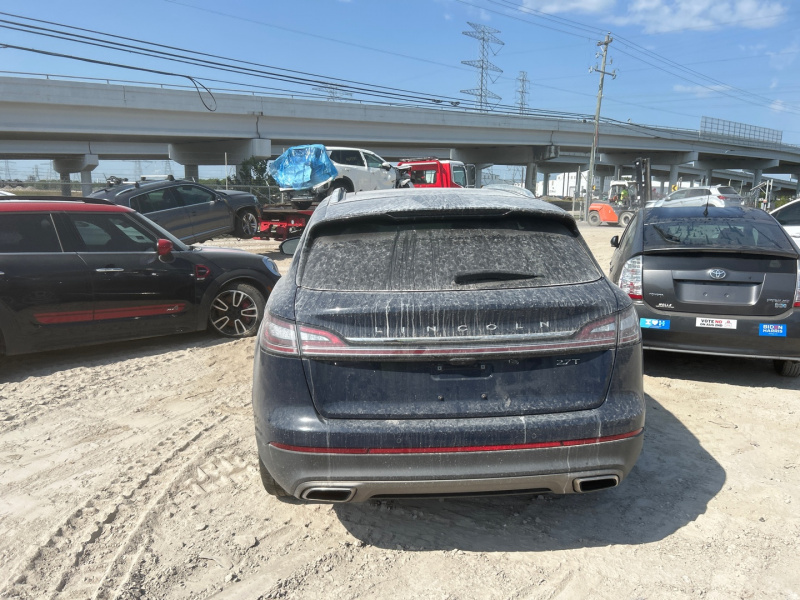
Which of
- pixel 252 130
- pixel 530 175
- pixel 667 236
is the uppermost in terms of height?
pixel 252 130

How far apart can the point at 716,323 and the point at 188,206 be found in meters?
11.3

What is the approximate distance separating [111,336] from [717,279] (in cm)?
564

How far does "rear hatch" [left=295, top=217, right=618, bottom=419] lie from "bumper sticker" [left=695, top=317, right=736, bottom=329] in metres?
2.95

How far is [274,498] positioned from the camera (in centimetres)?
352

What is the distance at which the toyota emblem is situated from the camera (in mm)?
5344

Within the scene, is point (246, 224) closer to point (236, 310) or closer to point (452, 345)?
point (236, 310)

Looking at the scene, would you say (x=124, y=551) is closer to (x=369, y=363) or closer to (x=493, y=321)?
(x=369, y=363)

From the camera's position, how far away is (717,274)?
17.6ft

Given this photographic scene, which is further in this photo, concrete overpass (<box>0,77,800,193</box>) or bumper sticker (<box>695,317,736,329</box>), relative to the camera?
concrete overpass (<box>0,77,800,193</box>)

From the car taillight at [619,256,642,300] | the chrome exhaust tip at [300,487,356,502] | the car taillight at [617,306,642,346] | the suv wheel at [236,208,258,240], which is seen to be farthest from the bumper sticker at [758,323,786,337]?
the suv wheel at [236,208,258,240]

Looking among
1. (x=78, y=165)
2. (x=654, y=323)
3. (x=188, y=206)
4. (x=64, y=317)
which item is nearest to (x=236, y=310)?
(x=64, y=317)

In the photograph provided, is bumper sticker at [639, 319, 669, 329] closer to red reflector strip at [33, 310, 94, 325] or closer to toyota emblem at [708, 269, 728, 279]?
toyota emblem at [708, 269, 728, 279]

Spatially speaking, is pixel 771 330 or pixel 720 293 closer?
pixel 771 330

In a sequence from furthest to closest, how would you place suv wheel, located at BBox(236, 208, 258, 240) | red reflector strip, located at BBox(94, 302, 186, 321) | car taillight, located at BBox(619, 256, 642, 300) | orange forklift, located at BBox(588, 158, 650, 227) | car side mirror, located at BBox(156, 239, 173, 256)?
orange forklift, located at BBox(588, 158, 650, 227) → suv wheel, located at BBox(236, 208, 258, 240) → car side mirror, located at BBox(156, 239, 173, 256) → red reflector strip, located at BBox(94, 302, 186, 321) → car taillight, located at BBox(619, 256, 642, 300)
